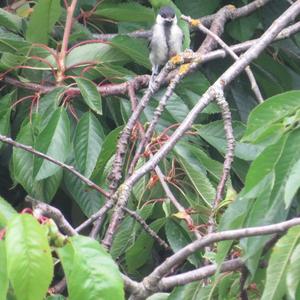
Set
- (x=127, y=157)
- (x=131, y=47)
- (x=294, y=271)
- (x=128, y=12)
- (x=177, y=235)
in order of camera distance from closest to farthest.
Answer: (x=294, y=271)
(x=177, y=235)
(x=127, y=157)
(x=131, y=47)
(x=128, y=12)

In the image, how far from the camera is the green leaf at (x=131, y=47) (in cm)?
288

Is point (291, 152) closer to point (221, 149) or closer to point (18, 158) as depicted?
point (221, 149)

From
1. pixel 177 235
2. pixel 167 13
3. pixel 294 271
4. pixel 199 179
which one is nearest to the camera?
pixel 294 271

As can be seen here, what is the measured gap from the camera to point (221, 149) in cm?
248

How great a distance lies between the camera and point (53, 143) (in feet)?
8.39

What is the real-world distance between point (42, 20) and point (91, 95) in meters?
0.42

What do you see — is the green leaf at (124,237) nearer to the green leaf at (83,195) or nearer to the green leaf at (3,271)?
the green leaf at (83,195)

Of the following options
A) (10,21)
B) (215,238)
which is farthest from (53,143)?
(215,238)

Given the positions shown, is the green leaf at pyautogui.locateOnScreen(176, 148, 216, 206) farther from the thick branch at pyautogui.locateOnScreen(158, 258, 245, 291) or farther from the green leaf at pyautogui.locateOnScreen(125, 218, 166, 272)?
the thick branch at pyautogui.locateOnScreen(158, 258, 245, 291)

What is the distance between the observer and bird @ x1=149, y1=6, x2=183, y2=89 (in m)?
3.61

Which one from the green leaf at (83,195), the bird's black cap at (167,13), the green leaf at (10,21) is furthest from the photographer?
the bird's black cap at (167,13)

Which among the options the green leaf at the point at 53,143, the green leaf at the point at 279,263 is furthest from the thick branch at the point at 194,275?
the green leaf at the point at 53,143

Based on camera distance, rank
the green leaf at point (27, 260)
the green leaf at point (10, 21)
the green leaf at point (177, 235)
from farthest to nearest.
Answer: the green leaf at point (10, 21)
the green leaf at point (177, 235)
the green leaf at point (27, 260)

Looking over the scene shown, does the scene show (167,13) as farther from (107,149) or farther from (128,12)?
(107,149)
